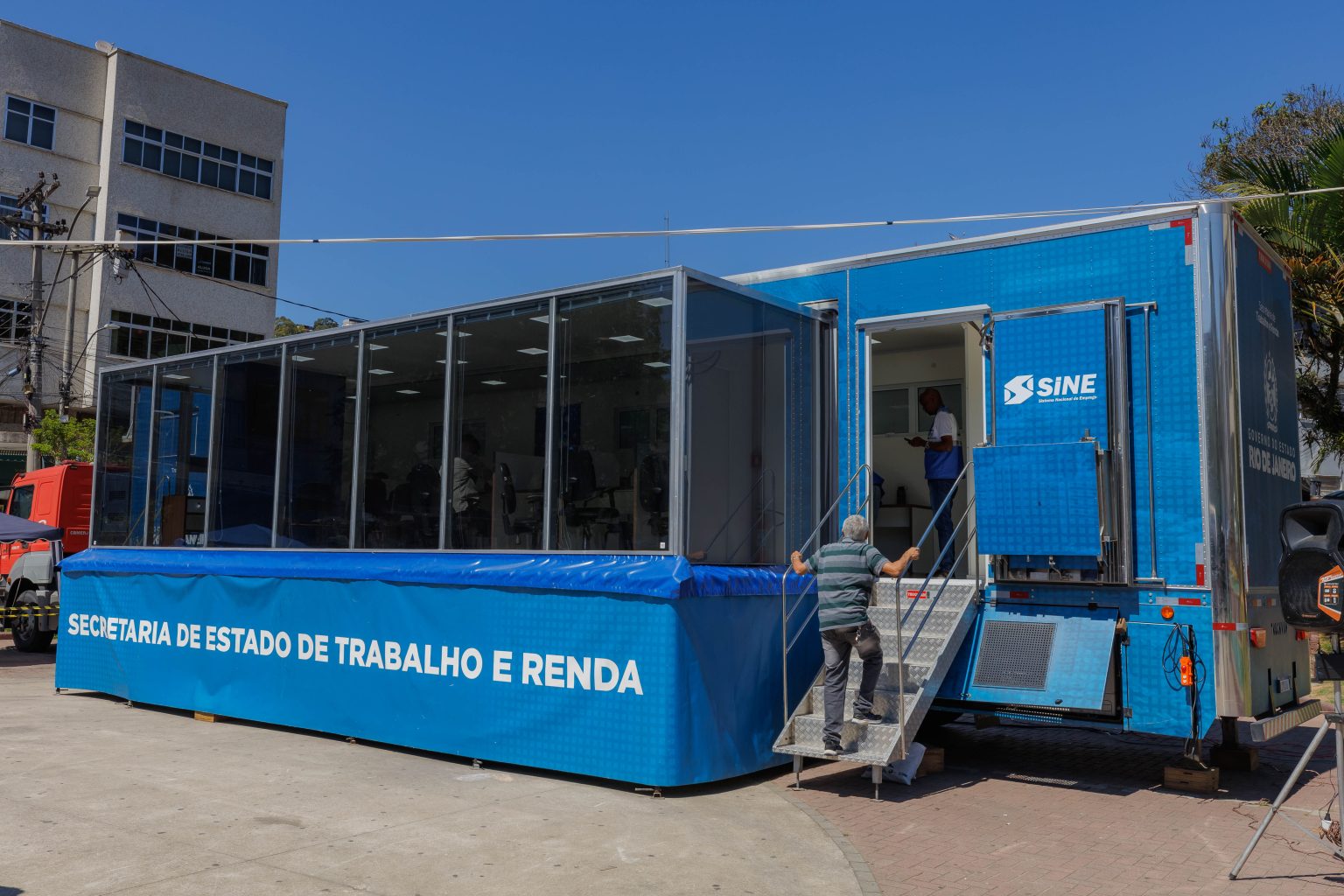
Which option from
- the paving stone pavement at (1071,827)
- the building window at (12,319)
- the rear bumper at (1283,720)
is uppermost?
the building window at (12,319)

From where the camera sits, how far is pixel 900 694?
24.1 ft

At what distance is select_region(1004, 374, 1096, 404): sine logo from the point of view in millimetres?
8078

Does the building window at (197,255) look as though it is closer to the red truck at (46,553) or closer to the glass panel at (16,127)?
the glass panel at (16,127)

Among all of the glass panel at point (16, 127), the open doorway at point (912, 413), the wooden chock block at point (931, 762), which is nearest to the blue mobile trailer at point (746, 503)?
the open doorway at point (912, 413)

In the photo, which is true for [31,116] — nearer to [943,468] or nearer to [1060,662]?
[943,468]

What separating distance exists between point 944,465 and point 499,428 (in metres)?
3.93

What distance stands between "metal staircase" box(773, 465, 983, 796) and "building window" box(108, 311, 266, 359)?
30161mm

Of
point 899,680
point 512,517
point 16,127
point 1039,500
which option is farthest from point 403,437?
point 16,127

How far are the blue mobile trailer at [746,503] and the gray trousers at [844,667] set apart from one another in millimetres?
439

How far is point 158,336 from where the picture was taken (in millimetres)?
36281

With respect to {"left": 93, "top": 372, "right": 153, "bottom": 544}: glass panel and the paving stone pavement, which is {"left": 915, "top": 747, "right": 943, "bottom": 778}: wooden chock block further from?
{"left": 93, "top": 372, "right": 153, "bottom": 544}: glass panel

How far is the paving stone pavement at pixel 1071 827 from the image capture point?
5691 mm

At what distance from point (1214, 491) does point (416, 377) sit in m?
6.64

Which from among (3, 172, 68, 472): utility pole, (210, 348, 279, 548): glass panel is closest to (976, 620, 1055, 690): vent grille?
(210, 348, 279, 548): glass panel
